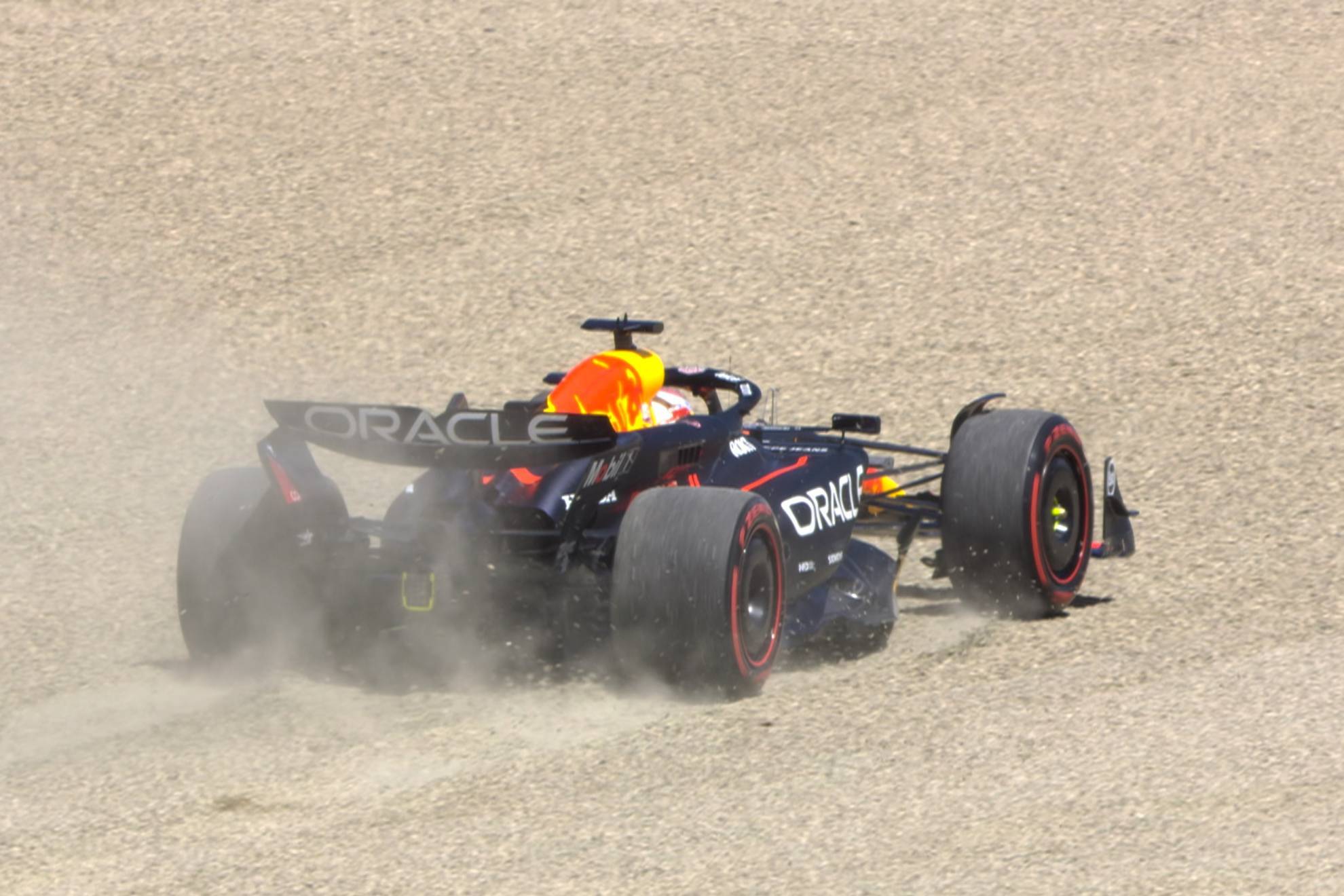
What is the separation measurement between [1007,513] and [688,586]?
182 cm

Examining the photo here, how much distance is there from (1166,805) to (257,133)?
12.2m

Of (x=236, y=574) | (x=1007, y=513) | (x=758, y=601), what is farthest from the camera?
(x=1007, y=513)

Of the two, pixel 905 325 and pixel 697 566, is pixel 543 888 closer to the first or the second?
pixel 697 566

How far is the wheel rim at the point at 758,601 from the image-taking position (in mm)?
6582

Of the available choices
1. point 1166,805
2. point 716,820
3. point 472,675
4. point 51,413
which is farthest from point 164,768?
point 51,413

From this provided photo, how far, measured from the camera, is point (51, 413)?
11.8 metres

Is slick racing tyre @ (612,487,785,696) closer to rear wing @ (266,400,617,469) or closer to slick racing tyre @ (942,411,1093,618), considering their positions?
rear wing @ (266,400,617,469)

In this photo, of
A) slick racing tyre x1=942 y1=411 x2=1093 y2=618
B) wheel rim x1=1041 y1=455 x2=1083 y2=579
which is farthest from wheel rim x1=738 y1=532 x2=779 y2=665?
wheel rim x1=1041 y1=455 x2=1083 y2=579

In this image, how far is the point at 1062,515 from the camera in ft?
26.9

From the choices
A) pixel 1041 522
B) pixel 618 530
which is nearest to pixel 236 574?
pixel 618 530

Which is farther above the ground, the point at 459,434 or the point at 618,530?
the point at 459,434

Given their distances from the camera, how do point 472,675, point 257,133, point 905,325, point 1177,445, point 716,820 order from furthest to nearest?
1. point 257,133
2. point 905,325
3. point 1177,445
4. point 472,675
5. point 716,820

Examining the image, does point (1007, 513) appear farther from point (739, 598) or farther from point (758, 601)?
point (739, 598)

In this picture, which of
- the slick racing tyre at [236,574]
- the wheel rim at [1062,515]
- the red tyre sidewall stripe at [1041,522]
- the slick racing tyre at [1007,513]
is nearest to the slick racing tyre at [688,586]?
the slick racing tyre at [236,574]
